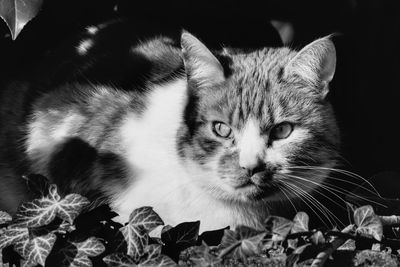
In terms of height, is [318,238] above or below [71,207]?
above

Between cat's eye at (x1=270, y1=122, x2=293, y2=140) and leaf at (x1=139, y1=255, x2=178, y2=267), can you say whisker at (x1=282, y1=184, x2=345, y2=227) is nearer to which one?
cat's eye at (x1=270, y1=122, x2=293, y2=140)

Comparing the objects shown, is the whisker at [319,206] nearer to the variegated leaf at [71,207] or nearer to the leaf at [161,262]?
the leaf at [161,262]

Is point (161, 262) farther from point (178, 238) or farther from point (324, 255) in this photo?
point (324, 255)

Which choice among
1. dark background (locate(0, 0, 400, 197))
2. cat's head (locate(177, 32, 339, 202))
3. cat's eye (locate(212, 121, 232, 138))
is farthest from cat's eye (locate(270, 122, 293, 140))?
dark background (locate(0, 0, 400, 197))

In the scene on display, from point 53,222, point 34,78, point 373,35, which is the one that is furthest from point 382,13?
point 53,222

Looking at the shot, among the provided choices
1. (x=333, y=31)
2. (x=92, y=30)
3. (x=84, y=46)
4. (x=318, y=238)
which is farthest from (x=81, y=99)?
(x=333, y=31)

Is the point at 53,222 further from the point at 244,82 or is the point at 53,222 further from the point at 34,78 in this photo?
the point at 34,78

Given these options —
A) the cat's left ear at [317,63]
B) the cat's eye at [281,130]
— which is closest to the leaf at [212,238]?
the cat's eye at [281,130]
